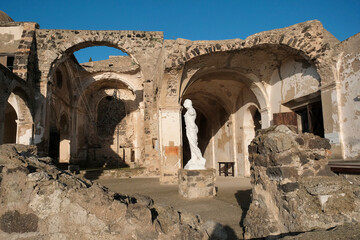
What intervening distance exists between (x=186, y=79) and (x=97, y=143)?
10.9 metres

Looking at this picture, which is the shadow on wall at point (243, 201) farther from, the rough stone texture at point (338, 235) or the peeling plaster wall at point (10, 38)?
the peeling plaster wall at point (10, 38)

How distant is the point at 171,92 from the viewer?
8.51 metres

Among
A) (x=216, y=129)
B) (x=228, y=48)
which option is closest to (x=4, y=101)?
(x=228, y=48)

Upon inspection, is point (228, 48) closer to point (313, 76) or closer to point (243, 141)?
point (313, 76)

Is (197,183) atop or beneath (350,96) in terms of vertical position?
beneath

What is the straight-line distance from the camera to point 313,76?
741cm

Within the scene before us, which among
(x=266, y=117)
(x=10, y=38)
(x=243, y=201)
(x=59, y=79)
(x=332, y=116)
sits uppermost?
(x=10, y=38)

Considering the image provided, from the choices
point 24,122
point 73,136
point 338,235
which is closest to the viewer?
point 338,235

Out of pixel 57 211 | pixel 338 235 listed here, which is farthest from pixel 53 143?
pixel 338 235

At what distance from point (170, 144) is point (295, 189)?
20.0ft

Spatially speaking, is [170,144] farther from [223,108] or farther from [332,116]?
[223,108]

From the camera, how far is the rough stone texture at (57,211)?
5.94 ft

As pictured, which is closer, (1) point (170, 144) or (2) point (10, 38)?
(1) point (170, 144)

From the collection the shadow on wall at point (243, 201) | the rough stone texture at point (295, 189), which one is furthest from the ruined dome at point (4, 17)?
the rough stone texture at point (295, 189)
